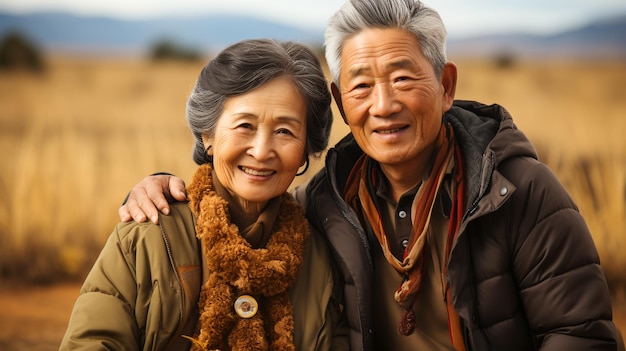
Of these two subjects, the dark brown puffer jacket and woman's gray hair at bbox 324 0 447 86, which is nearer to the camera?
the dark brown puffer jacket

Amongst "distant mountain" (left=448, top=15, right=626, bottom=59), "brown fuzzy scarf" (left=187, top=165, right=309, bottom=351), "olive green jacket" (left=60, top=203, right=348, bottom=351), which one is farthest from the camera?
"distant mountain" (left=448, top=15, right=626, bottom=59)

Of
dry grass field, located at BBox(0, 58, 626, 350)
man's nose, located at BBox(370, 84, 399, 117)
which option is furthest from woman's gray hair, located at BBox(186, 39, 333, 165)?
dry grass field, located at BBox(0, 58, 626, 350)

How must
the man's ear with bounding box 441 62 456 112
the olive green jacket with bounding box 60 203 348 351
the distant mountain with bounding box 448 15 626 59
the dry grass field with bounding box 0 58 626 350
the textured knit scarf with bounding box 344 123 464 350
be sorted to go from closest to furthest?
1. the olive green jacket with bounding box 60 203 348 351
2. the textured knit scarf with bounding box 344 123 464 350
3. the man's ear with bounding box 441 62 456 112
4. the dry grass field with bounding box 0 58 626 350
5. the distant mountain with bounding box 448 15 626 59

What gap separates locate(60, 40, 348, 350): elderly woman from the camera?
95.3 inches

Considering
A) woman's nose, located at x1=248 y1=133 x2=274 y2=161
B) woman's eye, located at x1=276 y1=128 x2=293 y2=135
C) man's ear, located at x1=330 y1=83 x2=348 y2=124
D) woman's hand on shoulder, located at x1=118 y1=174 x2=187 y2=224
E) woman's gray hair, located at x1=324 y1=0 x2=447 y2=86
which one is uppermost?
woman's gray hair, located at x1=324 y1=0 x2=447 y2=86

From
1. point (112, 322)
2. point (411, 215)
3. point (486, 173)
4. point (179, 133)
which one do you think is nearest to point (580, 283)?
point (486, 173)

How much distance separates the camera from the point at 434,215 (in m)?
2.80

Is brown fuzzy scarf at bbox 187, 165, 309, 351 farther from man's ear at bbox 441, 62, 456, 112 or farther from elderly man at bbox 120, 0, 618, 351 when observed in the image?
man's ear at bbox 441, 62, 456, 112

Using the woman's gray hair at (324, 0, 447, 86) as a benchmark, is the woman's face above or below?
below

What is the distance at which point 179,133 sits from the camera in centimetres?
870

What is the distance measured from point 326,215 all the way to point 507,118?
0.83 m

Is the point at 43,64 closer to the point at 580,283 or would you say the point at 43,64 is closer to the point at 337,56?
the point at 337,56

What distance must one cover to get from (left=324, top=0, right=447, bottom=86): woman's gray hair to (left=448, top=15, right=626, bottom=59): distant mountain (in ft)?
29.9

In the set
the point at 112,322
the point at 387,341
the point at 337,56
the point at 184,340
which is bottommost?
the point at 387,341
